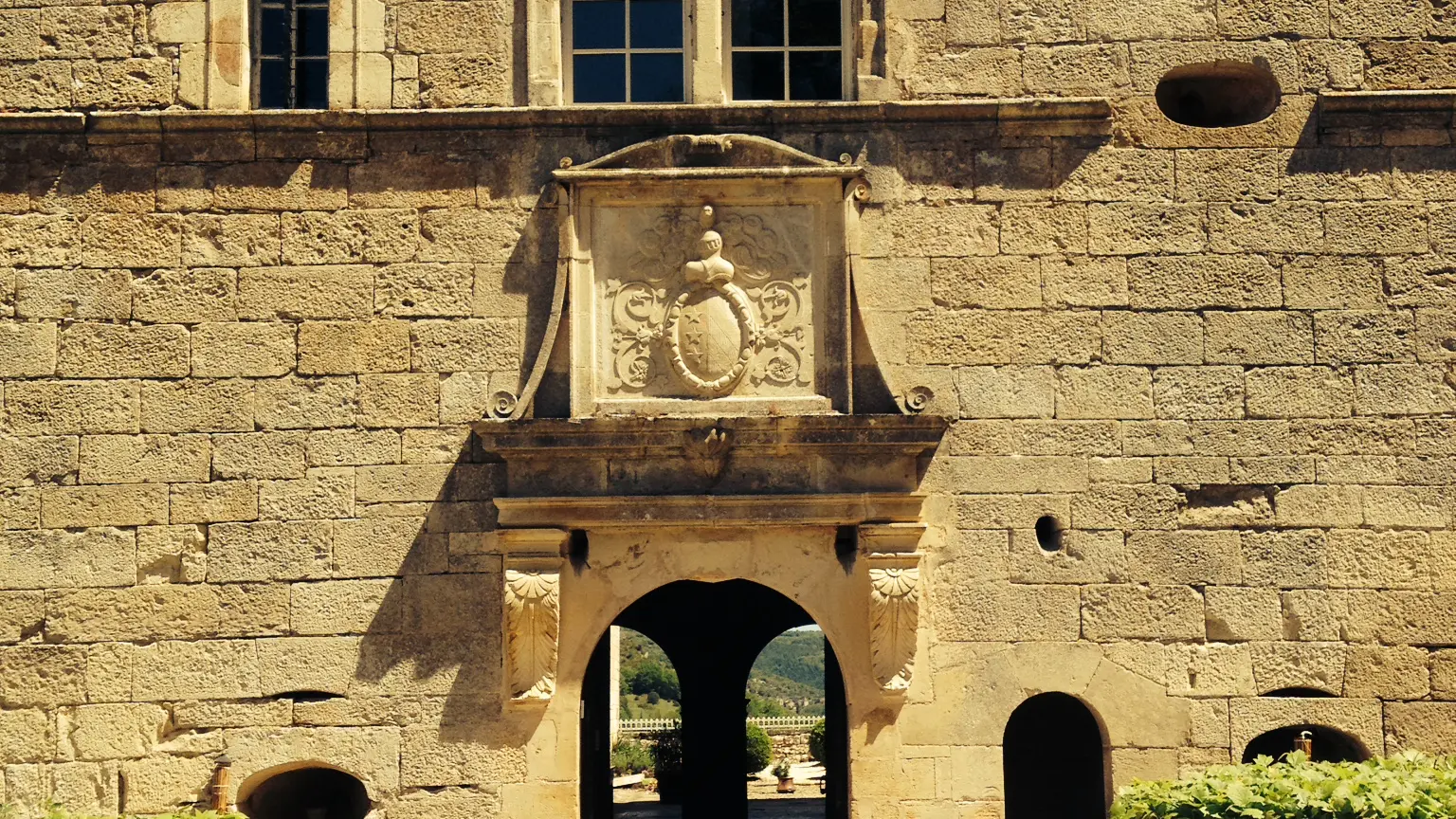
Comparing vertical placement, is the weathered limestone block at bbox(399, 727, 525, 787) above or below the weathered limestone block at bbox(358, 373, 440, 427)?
below

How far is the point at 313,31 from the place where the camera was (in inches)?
349

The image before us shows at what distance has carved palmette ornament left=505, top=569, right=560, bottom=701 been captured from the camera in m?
8.09

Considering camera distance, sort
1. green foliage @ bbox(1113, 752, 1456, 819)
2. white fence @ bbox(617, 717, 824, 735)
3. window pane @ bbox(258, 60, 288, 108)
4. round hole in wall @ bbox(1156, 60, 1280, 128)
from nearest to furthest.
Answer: green foliage @ bbox(1113, 752, 1456, 819) < round hole in wall @ bbox(1156, 60, 1280, 128) < window pane @ bbox(258, 60, 288, 108) < white fence @ bbox(617, 717, 824, 735)

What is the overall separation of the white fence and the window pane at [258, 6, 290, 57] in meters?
10.8

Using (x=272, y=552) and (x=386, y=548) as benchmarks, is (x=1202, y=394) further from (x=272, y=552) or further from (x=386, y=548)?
(x=272, y=552)

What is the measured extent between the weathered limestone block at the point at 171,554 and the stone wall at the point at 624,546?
0.06 feet

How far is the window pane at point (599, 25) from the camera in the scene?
28.7 feet

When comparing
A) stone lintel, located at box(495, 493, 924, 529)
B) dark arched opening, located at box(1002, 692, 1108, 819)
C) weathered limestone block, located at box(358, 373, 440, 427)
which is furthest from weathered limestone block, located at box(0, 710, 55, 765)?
dark arched opening, located at box(1002, 692, 1108, 819)

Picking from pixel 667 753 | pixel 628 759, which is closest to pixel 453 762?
pixel 667 753

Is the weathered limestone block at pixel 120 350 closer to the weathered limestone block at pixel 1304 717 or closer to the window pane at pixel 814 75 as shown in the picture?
the window pane at pixel 814 75

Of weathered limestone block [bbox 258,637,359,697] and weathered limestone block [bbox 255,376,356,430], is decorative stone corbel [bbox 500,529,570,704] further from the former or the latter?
weathered limestone block [bbox 255,376,356,430]

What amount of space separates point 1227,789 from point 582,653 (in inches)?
125

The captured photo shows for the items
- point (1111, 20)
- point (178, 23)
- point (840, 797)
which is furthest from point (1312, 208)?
point (178, 23)

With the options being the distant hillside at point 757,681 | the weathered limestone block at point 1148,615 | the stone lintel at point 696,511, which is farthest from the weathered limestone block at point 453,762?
the distant hillside at point 757,681
